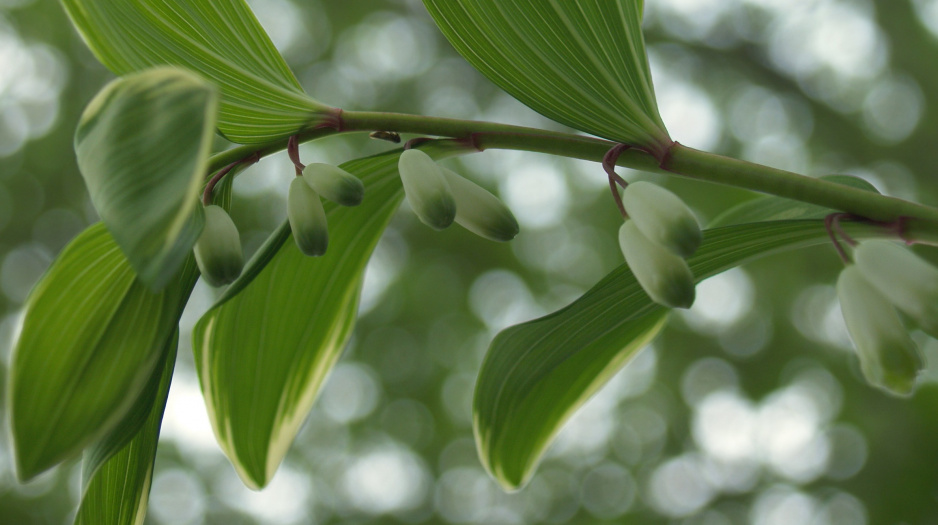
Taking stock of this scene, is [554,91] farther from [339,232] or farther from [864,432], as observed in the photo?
[864,432]

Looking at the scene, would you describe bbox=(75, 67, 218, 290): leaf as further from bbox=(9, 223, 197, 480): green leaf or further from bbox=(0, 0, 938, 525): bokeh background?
bbox=(0, 0, 938, 525): bokeh background

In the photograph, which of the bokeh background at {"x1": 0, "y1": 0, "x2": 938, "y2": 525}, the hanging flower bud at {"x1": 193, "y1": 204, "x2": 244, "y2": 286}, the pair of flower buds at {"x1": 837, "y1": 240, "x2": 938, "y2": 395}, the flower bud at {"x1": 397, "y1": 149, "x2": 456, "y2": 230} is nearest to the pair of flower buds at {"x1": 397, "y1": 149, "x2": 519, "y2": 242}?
the flower bud at {"x1": 397, "y1": 149, "x2": 456, "y2": 230}

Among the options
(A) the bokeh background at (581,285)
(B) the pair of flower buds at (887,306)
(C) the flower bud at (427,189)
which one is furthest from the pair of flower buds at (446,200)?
(A) the bokeh background at (581,285)

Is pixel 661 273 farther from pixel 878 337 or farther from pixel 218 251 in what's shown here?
pixel 218 251

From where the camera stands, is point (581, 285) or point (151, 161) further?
point (581, 285)

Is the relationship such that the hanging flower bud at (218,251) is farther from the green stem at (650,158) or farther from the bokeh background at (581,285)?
the bokeh background at (581,285)

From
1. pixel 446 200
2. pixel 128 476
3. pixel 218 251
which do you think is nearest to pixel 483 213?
pixel 446 200
